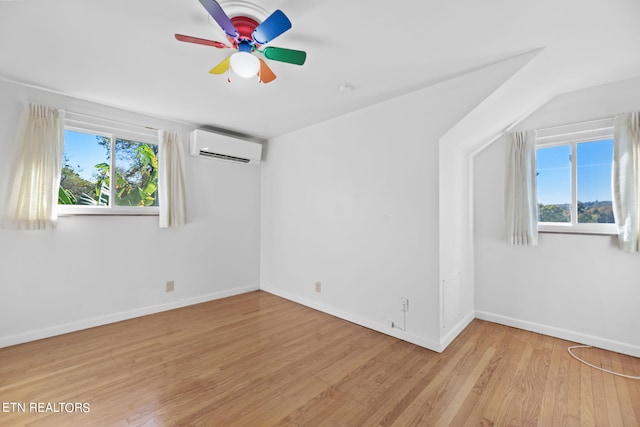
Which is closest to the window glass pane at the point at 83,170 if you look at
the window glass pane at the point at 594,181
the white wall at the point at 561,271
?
the white wall at the point at 561,271

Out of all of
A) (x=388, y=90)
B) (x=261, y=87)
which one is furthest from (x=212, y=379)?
(x=388, y=90)

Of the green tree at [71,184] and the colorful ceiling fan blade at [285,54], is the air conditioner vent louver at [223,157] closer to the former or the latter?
the green tree at [71,184]

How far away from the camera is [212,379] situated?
1.97 meters

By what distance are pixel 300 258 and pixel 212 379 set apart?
188cm

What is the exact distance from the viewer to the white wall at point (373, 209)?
242 centimetres

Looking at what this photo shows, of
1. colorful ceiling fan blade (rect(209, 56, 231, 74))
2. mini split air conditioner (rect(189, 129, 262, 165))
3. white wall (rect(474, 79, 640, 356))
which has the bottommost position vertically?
white wall (rect(474, 79, 640, 356))

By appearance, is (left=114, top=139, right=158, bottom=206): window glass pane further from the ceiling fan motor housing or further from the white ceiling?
the ceiling fan motor housing

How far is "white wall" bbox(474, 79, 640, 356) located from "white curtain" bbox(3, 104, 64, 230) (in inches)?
166

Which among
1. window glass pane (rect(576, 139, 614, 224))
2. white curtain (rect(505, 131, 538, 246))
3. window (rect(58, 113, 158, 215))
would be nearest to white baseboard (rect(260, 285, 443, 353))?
white curtain (rect(505, 131, 538, 246))

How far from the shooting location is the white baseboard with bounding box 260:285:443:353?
7.97 ft

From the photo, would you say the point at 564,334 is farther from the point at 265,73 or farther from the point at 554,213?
the point at 265,73

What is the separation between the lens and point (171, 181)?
10.9ft

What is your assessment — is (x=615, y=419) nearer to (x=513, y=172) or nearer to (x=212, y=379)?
(x=513, y=172)

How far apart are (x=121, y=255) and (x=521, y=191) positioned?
420 cm
